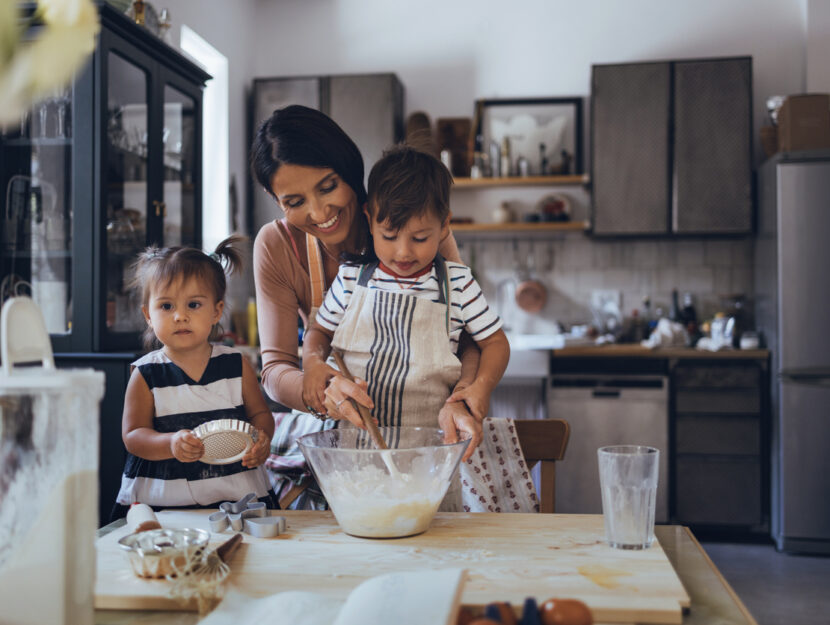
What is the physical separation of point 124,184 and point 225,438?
1814 millimetres

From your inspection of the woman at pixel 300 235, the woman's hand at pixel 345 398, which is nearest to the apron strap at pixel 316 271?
the woman at pixel 300 235

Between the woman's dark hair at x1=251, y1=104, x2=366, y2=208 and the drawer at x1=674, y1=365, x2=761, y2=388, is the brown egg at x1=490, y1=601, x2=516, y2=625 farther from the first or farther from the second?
the drawer at x1=674, y1=365, x2=761, y2=388

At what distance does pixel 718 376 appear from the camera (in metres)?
3.88

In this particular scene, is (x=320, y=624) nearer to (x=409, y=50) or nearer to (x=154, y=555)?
(x=154, y=555)

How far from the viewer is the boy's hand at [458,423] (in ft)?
3.91

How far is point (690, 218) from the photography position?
13.8ft

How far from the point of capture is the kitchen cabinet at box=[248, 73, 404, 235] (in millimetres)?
4469

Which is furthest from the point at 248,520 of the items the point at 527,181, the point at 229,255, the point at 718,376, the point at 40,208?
the point at 527,181

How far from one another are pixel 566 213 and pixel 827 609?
7.81 feet

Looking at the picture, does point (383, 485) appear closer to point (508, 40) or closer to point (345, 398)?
point (345, 398)

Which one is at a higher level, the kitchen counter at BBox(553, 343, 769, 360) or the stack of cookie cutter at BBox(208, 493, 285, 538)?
the kitchen counter at BBox(553, 343, 769, 360)

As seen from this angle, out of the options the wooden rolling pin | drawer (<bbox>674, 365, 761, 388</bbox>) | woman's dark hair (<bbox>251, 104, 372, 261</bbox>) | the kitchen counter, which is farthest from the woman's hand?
drawer (<bbox>674, 365, 761, 388</bbox>)

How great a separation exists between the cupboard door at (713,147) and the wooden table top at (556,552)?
11.1 feet

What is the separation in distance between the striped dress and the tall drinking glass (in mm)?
697
